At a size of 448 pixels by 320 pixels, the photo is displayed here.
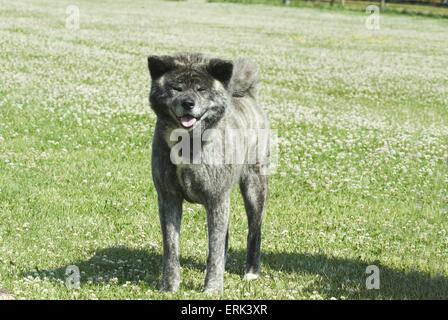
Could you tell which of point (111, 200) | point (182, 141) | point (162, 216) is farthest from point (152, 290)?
point (111, 200)

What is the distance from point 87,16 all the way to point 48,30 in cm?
1008

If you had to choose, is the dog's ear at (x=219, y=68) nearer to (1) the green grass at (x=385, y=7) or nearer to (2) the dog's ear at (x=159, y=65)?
(2) the dog's ear at (x=159, y=65)

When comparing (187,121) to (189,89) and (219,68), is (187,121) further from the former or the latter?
(219,68)

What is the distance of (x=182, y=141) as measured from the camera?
298 inches

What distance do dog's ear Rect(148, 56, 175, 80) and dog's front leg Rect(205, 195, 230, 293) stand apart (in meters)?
1.36

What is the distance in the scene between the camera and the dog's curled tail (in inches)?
346

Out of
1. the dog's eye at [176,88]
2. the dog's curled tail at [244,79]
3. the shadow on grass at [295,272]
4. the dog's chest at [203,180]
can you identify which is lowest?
the shadow on grass at [295,272]

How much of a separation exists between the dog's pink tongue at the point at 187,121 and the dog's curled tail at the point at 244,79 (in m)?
1.52

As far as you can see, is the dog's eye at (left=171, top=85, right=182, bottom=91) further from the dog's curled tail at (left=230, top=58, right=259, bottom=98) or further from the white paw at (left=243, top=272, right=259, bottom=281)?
the white paw at (left=243, top=272, right=259, bottom=281)

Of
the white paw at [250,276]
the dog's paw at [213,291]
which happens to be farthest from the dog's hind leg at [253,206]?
the dog's paw at [213,291]

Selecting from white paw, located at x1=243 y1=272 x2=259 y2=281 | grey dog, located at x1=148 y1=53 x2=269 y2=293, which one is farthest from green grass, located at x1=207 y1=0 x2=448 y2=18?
grey dog, located at x1=148 y1=53 x2=269 y2=293

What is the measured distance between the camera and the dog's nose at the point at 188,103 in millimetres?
7227

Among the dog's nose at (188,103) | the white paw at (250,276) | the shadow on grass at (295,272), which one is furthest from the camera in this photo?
the white paw at (250,276)
